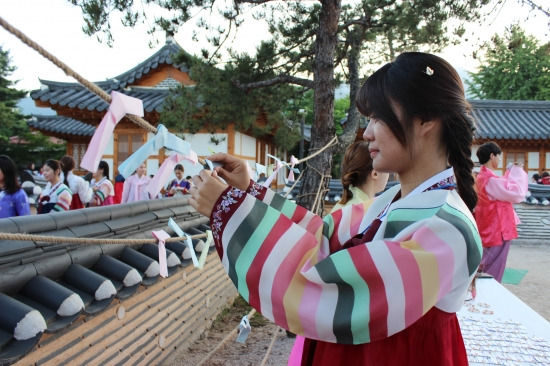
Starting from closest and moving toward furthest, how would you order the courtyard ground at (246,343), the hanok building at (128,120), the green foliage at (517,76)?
1. the courtyard ground at (246,343)
2. the hanok building at (128,120)
3. the green foliage at (517,76)

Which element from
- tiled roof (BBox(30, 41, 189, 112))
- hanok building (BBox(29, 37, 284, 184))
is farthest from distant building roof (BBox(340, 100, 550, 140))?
tiled roof (BBox(30, 41, 189, 112))

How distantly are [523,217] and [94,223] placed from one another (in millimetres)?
12916

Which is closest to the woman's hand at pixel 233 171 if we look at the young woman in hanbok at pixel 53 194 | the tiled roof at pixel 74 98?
the young woman in hanbok at pixel 53 194

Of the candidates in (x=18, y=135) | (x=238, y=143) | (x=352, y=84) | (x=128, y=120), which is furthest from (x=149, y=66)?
(x=18, y=135)

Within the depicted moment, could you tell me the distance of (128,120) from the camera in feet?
42.4

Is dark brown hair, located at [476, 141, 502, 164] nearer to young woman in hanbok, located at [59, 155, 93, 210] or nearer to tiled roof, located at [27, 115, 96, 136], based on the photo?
young woman in hanbok, located at [59, 155, 93, 210]

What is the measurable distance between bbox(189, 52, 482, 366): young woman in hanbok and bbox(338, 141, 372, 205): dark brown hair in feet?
6.07

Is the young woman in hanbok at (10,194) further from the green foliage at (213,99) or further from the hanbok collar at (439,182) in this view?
the hanbok collar at (439,182)

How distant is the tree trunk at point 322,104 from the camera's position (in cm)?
519

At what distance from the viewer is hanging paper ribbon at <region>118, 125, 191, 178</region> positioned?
4.21 feet

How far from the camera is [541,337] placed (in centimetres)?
270

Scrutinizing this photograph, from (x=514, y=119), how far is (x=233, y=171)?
2101 cm

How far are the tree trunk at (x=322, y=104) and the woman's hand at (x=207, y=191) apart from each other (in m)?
3.91

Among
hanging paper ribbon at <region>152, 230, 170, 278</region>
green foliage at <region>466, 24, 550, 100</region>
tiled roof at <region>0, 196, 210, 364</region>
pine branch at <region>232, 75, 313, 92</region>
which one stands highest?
green foliage at <region>466, 24, 550, 100</region>
